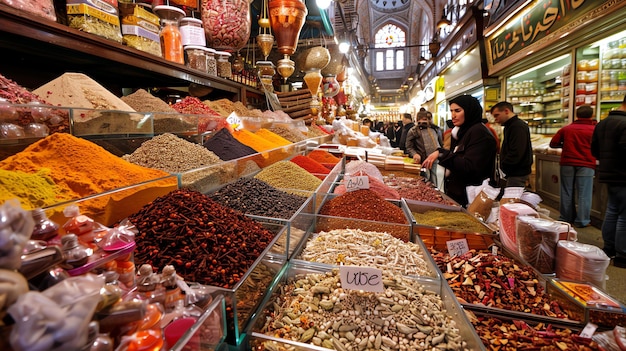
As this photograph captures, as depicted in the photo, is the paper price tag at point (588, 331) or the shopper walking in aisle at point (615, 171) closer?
the paper price tag at point (588, 331)

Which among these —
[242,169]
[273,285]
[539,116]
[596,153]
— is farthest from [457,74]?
[273,285]

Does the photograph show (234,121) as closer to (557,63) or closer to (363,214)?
(363,214)

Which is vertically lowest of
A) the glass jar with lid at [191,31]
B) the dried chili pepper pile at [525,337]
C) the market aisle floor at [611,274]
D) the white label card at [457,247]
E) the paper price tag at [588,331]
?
the market aisle floor at [611,274]

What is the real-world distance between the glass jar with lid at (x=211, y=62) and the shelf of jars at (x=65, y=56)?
6 centimetres

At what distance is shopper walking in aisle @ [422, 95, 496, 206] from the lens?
249cm

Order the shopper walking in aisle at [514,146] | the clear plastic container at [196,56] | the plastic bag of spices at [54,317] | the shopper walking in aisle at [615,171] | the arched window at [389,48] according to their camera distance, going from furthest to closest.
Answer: the arched window at [389,48] → the shopper walking in aisle at [514,146] → the shopper walking in aisle at [615,171] → the clear plastic container at [196,56] → the plastic bag of spices at [54,317]

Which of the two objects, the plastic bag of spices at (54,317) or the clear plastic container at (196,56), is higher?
the clear plastic container at (196,56)

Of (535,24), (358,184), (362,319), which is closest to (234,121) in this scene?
(358,184)

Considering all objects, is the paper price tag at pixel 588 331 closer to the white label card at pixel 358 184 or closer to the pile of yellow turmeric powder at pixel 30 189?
the white label card at pixel 358 184

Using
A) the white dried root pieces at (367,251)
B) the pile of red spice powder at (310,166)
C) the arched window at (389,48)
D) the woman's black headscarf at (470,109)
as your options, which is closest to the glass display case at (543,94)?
the woman's black headscarf at (470,109)

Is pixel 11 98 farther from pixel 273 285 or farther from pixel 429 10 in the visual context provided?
pixel 429 10

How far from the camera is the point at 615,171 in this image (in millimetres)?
2945

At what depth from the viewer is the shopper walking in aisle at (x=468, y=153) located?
2492 millimetres

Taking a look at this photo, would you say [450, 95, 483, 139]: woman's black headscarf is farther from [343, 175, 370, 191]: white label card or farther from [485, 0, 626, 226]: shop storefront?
[485, 0, 626, 226]: shop storefront
